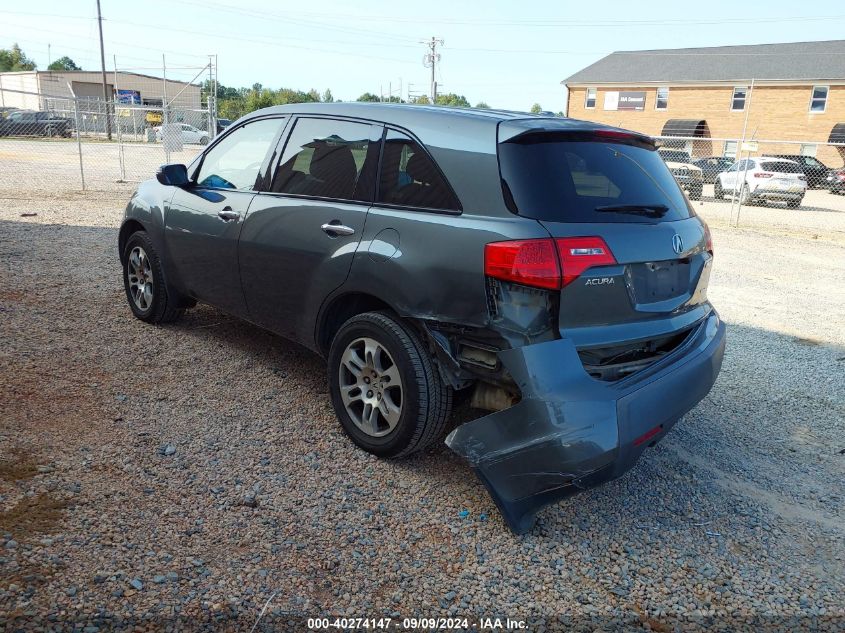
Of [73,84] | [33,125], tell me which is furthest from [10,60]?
[33,125]

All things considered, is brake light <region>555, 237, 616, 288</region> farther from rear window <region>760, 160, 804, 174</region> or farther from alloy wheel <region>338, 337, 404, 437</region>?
rear window <region>760, 160, 804, 174</region>

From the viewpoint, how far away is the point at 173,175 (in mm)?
4922

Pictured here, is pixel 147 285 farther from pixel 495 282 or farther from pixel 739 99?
pixel 739 99

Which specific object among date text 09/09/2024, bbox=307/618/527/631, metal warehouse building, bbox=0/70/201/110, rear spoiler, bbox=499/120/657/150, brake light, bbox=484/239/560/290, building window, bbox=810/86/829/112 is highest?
metal warehouse building, bbox=0/70/201/110

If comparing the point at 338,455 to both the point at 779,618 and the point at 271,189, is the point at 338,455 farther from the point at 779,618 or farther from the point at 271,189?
the point at 779,618

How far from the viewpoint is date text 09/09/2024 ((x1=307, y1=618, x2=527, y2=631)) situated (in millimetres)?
2510

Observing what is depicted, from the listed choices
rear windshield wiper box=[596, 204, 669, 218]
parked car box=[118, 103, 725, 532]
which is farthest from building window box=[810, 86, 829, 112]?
rear windshield wiper box=[596, 204, 669, 218]

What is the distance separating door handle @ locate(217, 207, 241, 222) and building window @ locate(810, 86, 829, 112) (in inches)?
1789

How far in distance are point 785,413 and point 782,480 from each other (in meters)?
1.09

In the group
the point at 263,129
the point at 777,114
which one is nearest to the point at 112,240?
the point at 263,129

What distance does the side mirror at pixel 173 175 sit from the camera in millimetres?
4918

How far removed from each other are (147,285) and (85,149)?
27.9 m

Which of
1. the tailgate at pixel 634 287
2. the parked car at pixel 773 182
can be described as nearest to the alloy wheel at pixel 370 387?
the tailgate at pixel 634 287

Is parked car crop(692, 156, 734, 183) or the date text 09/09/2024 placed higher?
parked car crop(692, 156, 734, 183)
